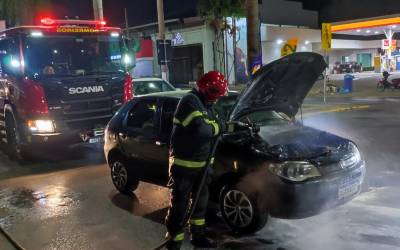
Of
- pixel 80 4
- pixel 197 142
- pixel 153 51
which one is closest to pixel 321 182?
pixel 197 142

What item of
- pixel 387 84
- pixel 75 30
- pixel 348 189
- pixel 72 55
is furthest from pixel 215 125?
pixel 387 84

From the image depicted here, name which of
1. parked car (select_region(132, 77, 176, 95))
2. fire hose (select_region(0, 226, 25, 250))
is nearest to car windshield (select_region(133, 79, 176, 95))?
parked car (select_region(132, 77, 176, 95))

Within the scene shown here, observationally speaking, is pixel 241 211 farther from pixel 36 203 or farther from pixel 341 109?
pixel 341 109

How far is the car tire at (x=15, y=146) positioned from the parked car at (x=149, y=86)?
12.5 ft

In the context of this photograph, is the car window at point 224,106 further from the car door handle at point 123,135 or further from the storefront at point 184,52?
the storefront at point 184,52

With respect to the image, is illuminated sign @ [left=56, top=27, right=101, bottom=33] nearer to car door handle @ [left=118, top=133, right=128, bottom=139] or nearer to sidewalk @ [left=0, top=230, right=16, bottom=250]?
car door handle @ [left=118, top=133, right=128, bottom=139]

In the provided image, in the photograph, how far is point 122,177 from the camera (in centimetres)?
719

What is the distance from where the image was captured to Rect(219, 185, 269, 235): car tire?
5145mm

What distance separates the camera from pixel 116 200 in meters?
Result: 7.09

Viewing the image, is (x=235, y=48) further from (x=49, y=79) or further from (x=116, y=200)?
(x=116, y=200)

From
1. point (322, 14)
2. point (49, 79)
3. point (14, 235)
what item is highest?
point (322, 14)

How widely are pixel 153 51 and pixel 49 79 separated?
27494mm

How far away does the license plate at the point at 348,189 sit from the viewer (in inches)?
203

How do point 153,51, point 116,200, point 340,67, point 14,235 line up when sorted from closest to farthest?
1. point 14,235
2. point 116,200
3. point 153,51
4. point 340,67
